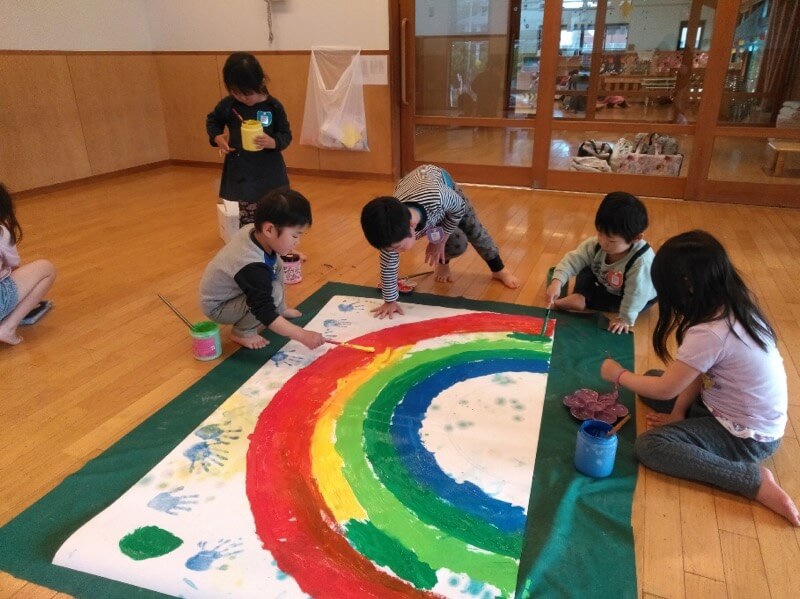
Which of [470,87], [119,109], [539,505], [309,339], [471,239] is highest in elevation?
[470,87]

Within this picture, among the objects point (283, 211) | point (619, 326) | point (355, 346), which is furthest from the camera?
point (619, 326)

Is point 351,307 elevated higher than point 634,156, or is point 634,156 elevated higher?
point 634,156

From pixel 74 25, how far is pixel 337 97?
2218 mm

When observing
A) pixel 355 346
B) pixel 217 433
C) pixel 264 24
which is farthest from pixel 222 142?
pixel 264 24

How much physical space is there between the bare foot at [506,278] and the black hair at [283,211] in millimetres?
1135

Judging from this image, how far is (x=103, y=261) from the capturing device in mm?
3141

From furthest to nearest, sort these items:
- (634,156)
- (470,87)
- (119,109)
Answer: (119,109) < (470,87) < (634,156)

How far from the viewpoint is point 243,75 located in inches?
105

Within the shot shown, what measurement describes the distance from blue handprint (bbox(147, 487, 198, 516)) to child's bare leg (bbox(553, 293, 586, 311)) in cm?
160

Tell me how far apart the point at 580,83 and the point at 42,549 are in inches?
167

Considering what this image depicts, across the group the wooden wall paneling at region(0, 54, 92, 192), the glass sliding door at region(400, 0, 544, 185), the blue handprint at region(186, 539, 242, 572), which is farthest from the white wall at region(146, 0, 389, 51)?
the blue handprint at region(186, 539, 242, 572)

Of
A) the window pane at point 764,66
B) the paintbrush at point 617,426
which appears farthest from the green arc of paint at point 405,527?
the window pane at point 764,66

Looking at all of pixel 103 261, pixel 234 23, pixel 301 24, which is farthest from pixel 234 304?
pixel 234 23

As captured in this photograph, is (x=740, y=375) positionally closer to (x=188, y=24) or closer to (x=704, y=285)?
(x=704, y=285)
